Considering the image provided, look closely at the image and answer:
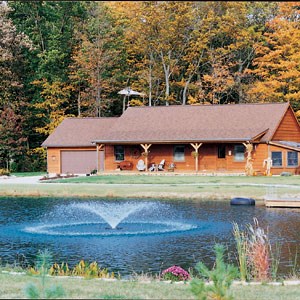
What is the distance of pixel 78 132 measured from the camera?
5059 cm

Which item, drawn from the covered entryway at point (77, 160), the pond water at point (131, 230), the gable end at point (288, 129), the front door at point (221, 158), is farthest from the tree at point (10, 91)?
the pond water at point (131, 230)

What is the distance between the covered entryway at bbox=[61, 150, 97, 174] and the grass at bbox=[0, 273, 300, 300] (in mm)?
38226

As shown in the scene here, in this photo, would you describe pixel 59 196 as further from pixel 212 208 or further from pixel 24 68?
pixel 24 68

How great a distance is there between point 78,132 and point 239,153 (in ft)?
42.4

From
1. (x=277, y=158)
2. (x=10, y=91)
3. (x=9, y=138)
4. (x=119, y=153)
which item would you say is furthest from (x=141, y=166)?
(x=10, y=91)

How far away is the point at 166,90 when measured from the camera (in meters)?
57.6

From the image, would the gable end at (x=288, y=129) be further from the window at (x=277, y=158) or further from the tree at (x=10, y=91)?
the tree at (x=10, y=91)

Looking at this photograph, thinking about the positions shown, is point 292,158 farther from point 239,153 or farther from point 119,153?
point 119,153

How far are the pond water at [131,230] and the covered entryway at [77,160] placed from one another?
1811 centimetres

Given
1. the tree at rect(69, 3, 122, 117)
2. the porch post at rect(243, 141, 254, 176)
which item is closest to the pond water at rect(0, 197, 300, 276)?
the porch post at rect(243, 141, 254, 176)

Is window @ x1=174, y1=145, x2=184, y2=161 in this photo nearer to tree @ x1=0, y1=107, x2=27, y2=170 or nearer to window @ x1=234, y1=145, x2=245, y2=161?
window @ x1=234, y1=145, x2=245, y2=161

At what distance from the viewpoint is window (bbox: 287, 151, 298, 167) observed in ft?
143

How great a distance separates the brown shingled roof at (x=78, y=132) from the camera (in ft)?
162

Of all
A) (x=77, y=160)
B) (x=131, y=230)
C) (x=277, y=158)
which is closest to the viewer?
(x=131, y=230)
